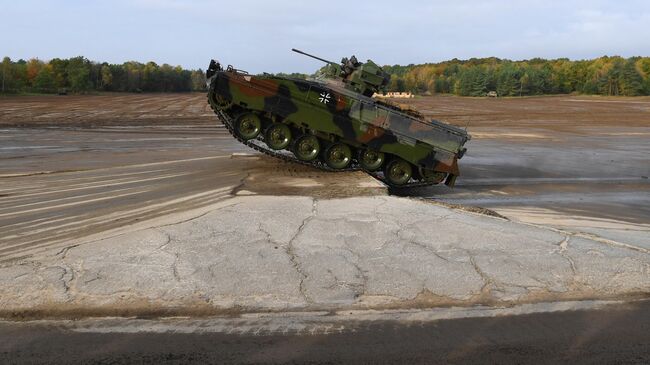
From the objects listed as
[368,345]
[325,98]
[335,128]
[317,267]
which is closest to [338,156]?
[335,128]

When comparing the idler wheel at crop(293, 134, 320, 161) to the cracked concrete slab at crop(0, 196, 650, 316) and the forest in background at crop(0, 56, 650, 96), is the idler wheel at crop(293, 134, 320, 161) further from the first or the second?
the forest in background at crop(0, 56, 650, 96)

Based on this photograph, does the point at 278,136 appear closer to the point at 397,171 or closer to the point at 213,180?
the point at 213,180

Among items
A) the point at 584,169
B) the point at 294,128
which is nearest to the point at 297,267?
the point at 294,128

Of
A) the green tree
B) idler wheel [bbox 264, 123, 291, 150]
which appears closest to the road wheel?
idler wheel [bbox 264, 123, 291, 150]

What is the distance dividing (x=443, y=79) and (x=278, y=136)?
97722 mm

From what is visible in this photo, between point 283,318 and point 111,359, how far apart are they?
146 cm

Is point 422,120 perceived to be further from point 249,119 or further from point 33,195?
point 33,195

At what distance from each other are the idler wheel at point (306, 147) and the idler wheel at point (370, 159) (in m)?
0.99

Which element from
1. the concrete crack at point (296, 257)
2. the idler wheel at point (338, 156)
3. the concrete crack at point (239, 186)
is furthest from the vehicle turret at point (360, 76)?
the concrete crack at point (296, 257)

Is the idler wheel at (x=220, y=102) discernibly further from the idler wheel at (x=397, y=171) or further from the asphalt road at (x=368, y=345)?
the asphalt road at (x=368, y=345)

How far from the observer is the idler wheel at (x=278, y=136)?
41.4 feet

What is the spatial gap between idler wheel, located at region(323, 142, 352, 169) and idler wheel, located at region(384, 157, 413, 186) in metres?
0.89

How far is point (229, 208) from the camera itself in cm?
830

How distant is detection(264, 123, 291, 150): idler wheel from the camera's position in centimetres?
1263
